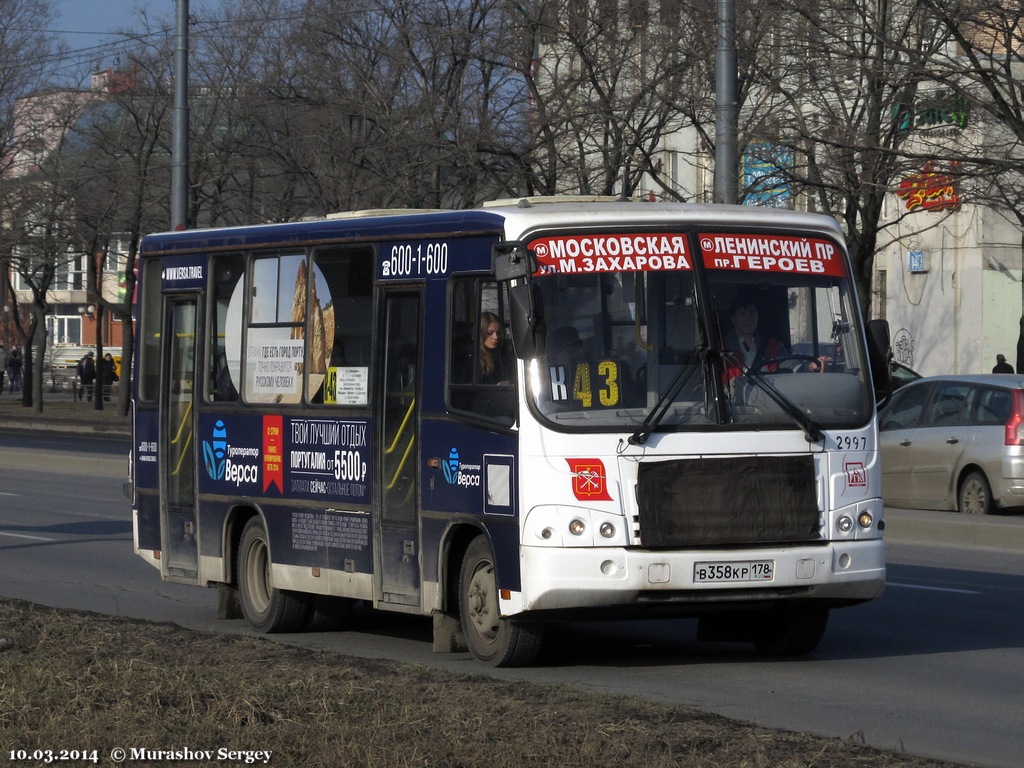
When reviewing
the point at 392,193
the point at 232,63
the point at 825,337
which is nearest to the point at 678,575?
the point at 825,337

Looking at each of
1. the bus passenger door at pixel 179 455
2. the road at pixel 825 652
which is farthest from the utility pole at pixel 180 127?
the bus passenger door at pixel 179 455

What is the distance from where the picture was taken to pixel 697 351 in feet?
31.1

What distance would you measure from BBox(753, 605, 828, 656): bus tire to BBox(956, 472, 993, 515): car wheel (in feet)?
28.3

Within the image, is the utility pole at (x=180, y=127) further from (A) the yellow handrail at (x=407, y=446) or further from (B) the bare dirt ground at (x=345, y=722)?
(B) the bare dirt ground at (x=345, y=722)

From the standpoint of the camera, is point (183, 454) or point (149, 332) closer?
point (183, 454)

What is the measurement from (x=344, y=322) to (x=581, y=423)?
2.28 meters

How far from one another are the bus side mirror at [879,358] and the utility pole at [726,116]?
7.45 m

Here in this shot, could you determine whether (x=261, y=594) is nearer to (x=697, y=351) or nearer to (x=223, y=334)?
(x=223, y=334)

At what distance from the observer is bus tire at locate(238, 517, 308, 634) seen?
11508mm

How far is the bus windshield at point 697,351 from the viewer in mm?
9336

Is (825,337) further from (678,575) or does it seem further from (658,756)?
(658,756)

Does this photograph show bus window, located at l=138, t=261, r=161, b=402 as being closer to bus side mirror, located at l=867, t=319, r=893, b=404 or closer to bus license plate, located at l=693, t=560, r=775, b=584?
bus license plate, located at l=693, t=560, r=775, b=584

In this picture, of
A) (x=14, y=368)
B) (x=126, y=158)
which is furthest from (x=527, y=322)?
(x=14, y=368)

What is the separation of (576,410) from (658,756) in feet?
9.98
